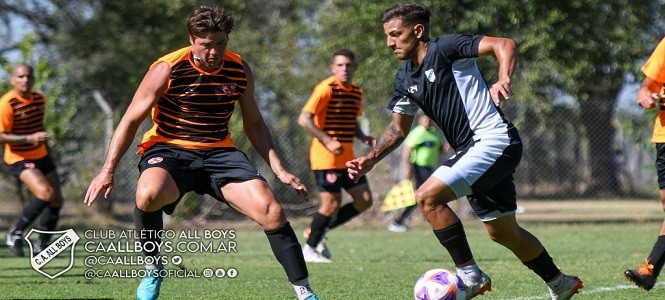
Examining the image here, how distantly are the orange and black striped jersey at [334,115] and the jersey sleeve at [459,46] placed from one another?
17.5ft

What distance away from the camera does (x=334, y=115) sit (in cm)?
1227

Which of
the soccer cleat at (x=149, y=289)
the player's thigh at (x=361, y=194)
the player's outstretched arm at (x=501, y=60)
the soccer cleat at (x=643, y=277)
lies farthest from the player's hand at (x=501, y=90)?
the player's thigh at (x=361, y=194)

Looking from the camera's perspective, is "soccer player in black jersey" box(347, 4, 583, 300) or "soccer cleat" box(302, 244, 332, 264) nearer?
"soccer player in black jersey" box(347, 4, 583, 300)

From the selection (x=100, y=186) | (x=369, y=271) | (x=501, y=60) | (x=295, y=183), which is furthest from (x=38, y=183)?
(x=501, y=60)

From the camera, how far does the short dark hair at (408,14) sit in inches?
268

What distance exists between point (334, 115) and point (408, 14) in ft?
18.0

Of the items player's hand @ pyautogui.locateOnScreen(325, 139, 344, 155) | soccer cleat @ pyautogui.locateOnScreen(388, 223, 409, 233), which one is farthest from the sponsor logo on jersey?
soccer cleat @ pyautogui.locateOnScreen(388, 223, 409, 233)

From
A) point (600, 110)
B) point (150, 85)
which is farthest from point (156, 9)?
point (150, 85)

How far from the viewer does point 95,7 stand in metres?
26.5

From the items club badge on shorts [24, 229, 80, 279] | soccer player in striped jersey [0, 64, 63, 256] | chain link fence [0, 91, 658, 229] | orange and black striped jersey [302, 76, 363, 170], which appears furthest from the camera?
chain link fence [0, 91, 658, 229]

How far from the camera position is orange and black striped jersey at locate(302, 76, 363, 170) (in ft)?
39.7

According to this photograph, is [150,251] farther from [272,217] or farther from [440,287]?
[440,287]

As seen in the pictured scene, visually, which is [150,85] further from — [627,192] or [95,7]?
[627,192]

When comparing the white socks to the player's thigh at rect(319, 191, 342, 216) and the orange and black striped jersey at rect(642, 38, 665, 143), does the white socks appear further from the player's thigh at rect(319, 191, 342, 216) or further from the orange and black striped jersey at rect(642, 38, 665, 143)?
the player's thigh at rect(319, 191, 342, 216)
